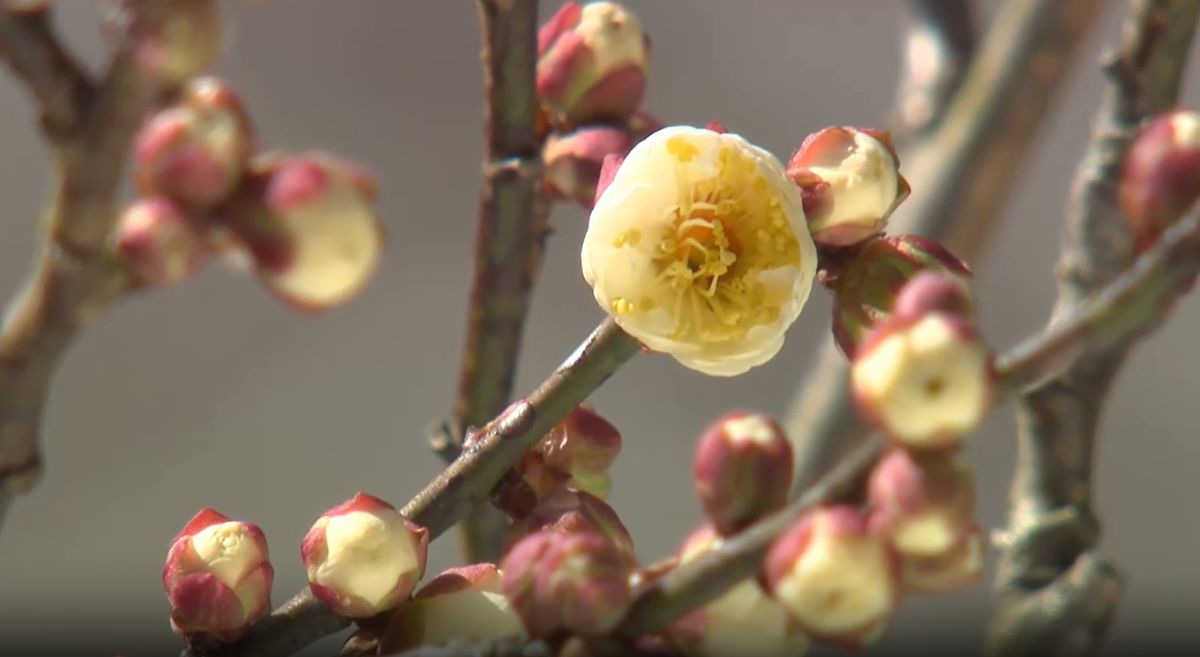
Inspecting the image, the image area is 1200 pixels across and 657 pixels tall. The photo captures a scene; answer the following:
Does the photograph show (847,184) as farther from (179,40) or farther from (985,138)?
(985,138)

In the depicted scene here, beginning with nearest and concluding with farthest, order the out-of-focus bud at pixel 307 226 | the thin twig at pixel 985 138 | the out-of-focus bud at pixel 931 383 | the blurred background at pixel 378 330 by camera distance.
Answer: the out-of-focus bud at pixel 931 383, the out-of-focus bud at pixel 307 226, the thin twig at pixel 985 138, the blurred background at pixel 378 330

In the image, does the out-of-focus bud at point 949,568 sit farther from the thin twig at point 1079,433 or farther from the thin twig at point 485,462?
the thin twig at point 1079,433

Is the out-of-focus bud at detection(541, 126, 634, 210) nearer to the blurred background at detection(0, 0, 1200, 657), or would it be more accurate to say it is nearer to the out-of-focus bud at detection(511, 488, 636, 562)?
the out-of-focus bud at detection(511, 488, 636, 562)

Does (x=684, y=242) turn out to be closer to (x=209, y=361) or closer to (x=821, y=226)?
(x=821, y=226)

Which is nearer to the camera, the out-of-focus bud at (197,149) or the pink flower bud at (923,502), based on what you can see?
the pink flower bud at (923,502)

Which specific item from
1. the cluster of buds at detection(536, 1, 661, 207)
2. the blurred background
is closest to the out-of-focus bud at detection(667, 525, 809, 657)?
the cluster of buds at detection(536, 1, 661, 207)

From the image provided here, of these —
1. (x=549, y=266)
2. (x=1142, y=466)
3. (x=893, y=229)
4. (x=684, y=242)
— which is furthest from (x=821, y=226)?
(x=1142, y=466)

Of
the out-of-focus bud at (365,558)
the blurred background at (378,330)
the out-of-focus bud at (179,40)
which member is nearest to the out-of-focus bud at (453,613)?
the out-of-focus bud at (365,558)

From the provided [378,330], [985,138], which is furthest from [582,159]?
[378,330]
